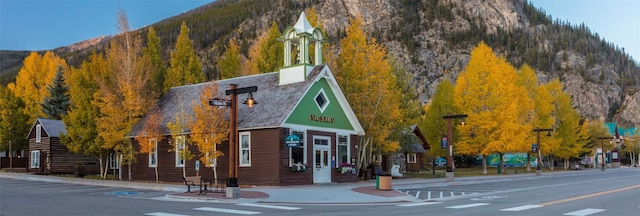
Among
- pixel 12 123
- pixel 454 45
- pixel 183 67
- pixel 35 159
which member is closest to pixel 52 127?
pixel 35 159

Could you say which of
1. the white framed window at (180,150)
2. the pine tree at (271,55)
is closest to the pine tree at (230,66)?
the pine tree at (271,55)

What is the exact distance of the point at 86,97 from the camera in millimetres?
39062

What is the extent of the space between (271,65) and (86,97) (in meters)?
15.6

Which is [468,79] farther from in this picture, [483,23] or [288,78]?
[483,23]

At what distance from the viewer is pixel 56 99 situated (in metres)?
57.8

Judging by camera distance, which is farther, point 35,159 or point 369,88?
point 35,159

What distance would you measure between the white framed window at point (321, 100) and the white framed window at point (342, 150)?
8.16ft

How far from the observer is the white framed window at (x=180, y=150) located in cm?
3309

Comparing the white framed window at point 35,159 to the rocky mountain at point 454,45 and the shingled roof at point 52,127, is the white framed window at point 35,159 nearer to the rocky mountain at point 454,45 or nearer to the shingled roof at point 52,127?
the shingled roof at point 52,127

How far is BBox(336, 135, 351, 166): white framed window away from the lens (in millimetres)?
35531

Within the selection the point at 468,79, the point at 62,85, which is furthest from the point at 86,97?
the point at 468,79

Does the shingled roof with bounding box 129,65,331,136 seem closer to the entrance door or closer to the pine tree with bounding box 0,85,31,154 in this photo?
the entrance door

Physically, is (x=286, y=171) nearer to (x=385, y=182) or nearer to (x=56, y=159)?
(x=385, y=182)

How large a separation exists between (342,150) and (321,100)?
150 inches
